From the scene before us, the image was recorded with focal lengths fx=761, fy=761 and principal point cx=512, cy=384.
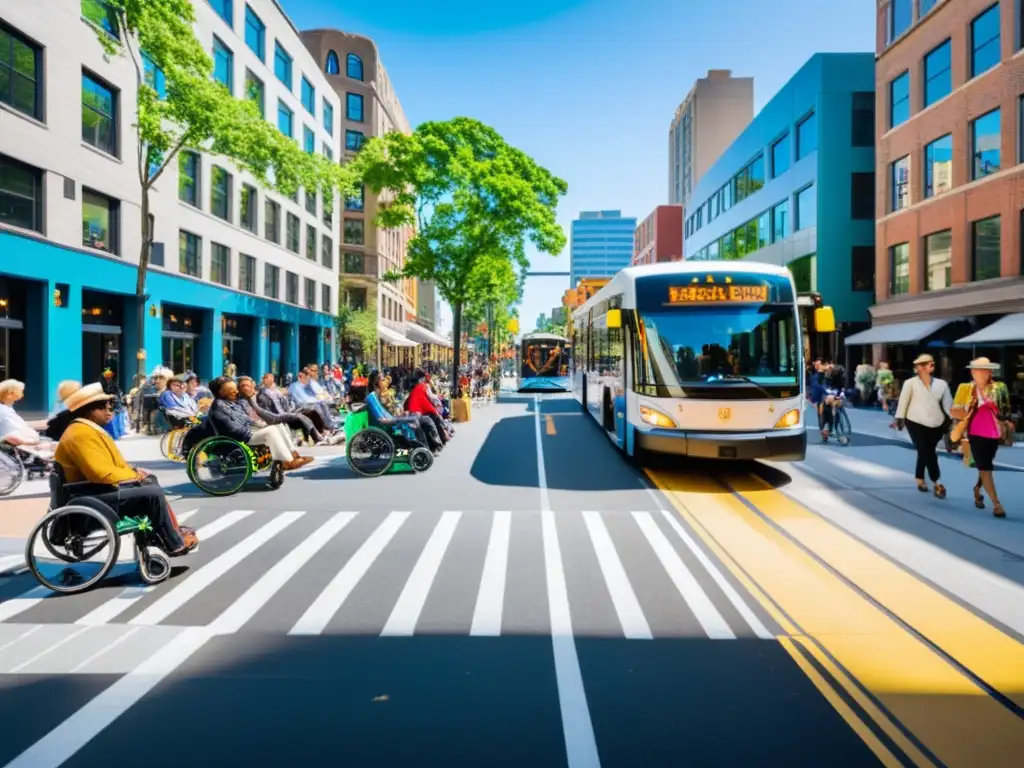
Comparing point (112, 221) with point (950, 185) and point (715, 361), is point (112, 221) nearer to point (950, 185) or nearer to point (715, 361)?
point (715, 361)

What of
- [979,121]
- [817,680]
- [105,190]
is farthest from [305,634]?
[979,121]

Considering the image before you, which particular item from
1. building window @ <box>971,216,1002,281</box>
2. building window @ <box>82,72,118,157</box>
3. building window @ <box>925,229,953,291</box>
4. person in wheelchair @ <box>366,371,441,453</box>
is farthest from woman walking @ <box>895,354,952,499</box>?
building window @ <box>82,72,118,157</box>

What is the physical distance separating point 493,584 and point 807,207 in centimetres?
3440

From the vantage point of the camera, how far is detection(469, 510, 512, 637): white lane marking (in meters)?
5.24

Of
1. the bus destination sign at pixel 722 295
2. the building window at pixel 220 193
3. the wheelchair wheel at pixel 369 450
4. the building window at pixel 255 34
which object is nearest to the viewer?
the bus destination sign at pixel 722 295

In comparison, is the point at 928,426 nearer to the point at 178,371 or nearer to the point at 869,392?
the point at 869,392

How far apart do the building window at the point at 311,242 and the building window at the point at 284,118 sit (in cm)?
551

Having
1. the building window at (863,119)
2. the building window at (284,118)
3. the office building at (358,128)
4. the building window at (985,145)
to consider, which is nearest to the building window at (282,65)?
the building window at (284,118)

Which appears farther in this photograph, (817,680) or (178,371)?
(178,371)

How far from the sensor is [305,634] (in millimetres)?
5078

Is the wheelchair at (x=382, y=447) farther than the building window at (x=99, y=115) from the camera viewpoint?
No

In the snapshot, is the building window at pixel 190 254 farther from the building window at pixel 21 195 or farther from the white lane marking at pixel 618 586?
the white lane marking at pixel 618 586

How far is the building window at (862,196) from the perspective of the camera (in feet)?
112

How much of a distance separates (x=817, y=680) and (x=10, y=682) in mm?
4574
